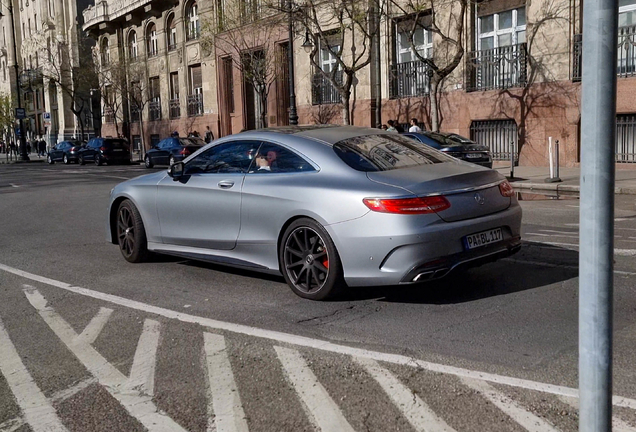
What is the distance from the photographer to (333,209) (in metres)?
5.83

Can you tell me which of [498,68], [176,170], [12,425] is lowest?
[12,425]

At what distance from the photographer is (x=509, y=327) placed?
203 inches

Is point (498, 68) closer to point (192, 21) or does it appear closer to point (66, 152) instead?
point (192, 21)

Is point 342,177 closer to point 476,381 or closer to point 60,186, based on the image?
point 476,381

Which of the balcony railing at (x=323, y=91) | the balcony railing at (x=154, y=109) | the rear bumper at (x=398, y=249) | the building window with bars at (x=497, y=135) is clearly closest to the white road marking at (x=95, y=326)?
the rear bumper at (x=398, y=249)

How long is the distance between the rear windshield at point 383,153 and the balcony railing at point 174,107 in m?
37.7

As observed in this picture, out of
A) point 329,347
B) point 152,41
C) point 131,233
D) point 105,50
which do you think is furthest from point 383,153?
point 105,50

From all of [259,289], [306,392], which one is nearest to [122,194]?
[259,289]

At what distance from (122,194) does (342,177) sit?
11.0ft

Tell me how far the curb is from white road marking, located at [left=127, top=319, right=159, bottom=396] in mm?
12737

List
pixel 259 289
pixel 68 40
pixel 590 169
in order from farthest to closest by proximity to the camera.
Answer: pixel 68 40 → pixel 259 289 → pixel 590 169

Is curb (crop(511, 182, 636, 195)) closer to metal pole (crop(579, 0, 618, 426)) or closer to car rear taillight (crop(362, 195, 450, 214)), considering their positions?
car rear taillight (crop(362, 195, 450, 214))

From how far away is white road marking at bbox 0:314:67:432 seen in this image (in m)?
3.76

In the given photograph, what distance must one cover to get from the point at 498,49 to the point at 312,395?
22017 millimetres
